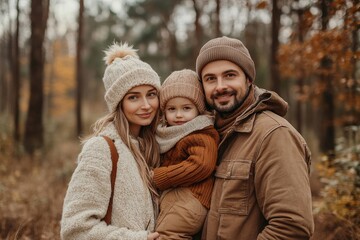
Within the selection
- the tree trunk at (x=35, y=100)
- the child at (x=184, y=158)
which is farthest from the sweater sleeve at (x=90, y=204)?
the tree trunk at (x=35, y=100)

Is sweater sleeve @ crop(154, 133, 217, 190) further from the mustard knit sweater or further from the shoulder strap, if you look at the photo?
the shoulder strap

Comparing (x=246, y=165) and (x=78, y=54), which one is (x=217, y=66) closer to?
(x=246, y=165)

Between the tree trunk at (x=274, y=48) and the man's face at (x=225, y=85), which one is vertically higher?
the tree trunk at (x=274, y=48)

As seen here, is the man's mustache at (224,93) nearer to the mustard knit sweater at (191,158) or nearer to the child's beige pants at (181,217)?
the mustard knit sweater at (191,158)

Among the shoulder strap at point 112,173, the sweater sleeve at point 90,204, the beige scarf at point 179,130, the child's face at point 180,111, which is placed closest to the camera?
the sweater sleeve at point 90,204

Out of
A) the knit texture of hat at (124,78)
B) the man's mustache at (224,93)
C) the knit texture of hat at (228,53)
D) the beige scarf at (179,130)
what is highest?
the knit texture of hat at (228,53)

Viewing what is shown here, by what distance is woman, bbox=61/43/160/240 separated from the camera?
243cm

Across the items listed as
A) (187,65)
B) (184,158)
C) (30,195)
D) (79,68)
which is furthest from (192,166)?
(187,65)

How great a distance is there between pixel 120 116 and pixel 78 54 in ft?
41.6

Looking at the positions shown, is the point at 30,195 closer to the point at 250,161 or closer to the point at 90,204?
the point at 90,204

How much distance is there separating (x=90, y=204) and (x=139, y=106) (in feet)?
2.85

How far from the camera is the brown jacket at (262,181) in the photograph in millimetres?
2115

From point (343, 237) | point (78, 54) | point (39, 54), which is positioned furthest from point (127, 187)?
point (78, 54)

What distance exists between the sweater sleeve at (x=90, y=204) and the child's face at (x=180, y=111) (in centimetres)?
73
